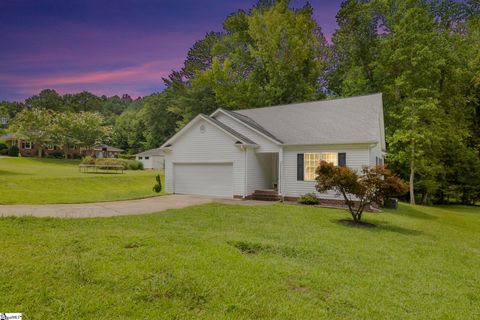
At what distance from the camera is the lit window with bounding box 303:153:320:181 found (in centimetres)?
1502

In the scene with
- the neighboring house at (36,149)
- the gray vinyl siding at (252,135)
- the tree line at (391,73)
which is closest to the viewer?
the gray vinyl siding at (252,135)

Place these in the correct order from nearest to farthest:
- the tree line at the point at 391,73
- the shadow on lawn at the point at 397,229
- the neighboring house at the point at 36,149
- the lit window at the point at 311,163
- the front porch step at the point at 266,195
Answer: the shadow on lawn at the point at 397,229 → the lit window at the point at 311,163 → the front porch step at the point at 266,195 → the tree line at the point at 391,73 → the neighboring house at the point at 36,149

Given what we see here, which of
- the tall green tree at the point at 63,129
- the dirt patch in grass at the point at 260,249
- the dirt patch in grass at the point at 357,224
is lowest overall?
the dirt patch in grass at the point at 357,224

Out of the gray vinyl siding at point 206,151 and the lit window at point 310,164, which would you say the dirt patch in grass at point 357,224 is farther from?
the gray vinyl siding at point 206,151

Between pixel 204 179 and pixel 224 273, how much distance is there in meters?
12.7

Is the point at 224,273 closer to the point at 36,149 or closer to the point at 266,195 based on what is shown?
the point at 266,195

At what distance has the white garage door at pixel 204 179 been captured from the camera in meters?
16.6

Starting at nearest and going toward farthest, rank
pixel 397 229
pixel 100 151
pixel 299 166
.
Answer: pixel 397 229, pixel 299 166, pixel 100 151

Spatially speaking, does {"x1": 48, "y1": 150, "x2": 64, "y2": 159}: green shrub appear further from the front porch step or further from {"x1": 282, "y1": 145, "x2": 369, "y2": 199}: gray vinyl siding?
{"x1": 282, "y1": 145, "x2": 369, "y2": 199}: gray vinyl siding

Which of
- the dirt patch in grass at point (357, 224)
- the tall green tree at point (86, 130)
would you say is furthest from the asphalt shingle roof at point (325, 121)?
the tall green tree at point (86, 130)

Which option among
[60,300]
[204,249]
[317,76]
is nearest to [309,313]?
[204,249]

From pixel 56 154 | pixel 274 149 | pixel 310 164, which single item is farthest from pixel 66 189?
pixel 56 154

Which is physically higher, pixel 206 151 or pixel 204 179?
pixel 206 151

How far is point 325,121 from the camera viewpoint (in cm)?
1656
